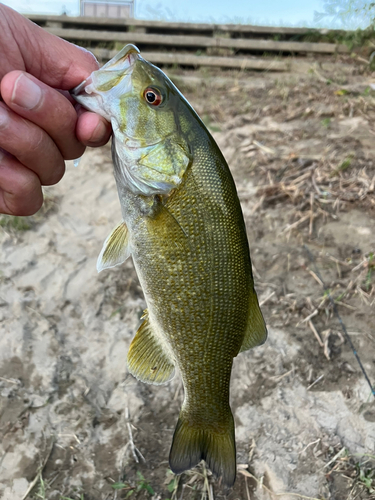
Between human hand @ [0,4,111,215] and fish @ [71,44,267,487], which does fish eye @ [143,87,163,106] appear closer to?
fish @ [71,44,267,487]

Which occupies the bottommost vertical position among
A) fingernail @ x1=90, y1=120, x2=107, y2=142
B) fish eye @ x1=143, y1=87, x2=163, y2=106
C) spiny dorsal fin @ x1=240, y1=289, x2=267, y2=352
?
spiny dorsal fin @ x1=240, y1=289, x2=267, y2=352

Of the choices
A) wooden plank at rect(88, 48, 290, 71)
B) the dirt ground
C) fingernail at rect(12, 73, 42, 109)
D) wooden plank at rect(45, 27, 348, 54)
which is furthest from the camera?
wooden plank at rect(45, 27, 348, 54)

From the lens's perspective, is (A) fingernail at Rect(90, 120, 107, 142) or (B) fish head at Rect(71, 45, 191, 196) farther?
(A) fingernail at Rect(90, 120, 107, 142)

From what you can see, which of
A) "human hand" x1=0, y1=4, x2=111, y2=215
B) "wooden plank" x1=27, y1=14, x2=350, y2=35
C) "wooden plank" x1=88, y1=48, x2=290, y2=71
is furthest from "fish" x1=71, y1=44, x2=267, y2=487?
"wooden plank" x1=27, y1=14, x2=350, y2=35

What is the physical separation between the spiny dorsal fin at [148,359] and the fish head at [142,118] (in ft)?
1.99

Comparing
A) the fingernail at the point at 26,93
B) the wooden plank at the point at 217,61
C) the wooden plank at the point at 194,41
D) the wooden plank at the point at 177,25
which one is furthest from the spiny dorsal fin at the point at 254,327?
the wooden plank at the point at 177,25

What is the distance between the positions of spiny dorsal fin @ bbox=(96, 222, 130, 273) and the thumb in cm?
66

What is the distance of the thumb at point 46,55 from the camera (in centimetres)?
147

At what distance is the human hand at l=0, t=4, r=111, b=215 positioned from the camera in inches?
53.2

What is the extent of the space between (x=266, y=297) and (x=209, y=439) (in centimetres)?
168

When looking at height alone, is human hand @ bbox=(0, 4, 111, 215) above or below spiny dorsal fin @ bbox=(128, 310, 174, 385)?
above

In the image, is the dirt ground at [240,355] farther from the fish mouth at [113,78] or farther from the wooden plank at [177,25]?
the wooden plank at [177,25]

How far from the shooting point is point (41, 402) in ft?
7.97

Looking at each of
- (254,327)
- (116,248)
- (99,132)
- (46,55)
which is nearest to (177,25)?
(46,55)
